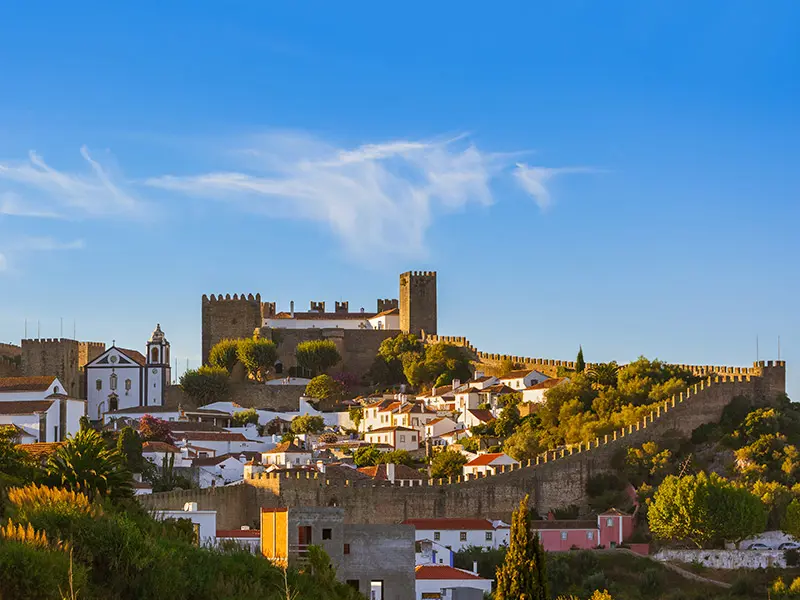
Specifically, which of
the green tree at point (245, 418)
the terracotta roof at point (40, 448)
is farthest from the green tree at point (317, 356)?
the terracotta roof at point (40, 448)

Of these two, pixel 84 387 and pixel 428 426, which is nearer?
pixel 428 426

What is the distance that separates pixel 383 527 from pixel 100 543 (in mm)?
12057

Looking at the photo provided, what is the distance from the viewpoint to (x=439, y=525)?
43719 millimetres

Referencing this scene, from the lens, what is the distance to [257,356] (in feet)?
221

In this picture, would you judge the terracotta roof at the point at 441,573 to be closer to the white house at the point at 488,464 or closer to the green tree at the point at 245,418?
the white house at the point at 488,464

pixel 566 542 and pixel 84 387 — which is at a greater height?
pixel 84 387

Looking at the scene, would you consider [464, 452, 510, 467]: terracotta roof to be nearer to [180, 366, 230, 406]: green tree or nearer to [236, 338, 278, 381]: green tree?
[180, 366, 230, 406]: green tree

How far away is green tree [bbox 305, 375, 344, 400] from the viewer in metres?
65.2

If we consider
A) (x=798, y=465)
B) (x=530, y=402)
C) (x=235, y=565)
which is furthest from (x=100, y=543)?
(x=530, y=402)

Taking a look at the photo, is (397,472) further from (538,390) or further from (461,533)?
(538,390)

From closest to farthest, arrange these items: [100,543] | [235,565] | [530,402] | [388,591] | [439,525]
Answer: [100,543], [235,565], [388,591], [439,525], [530,402]

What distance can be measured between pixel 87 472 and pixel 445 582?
36.2 ft

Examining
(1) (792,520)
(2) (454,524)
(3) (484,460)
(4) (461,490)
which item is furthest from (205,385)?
(1) (792,520)

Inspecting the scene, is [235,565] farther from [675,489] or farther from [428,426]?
[428,426]
